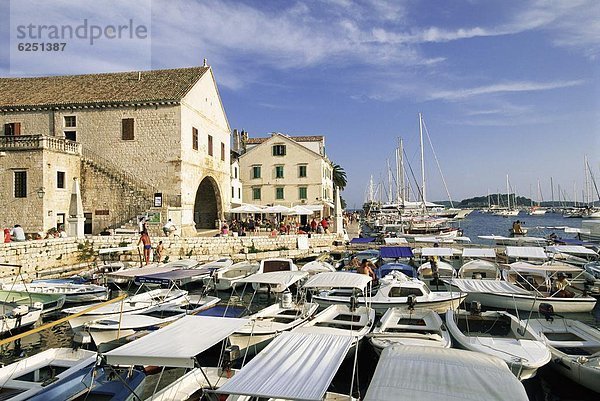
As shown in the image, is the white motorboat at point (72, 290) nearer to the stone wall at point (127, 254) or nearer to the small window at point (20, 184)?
the stone wall at point (127, 254)

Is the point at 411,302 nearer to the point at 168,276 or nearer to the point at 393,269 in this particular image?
the point at 393,269

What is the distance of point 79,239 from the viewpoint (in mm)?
24500

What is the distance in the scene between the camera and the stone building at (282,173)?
4522 centimetres

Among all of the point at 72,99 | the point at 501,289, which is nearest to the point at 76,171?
the point at 72,99

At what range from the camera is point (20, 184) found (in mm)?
26766

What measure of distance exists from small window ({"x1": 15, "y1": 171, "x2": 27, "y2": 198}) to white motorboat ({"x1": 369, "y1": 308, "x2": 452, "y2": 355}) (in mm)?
24722

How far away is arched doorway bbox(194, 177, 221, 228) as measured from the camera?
3812cm

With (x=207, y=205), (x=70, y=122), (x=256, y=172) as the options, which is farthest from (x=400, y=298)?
(x=256, y=172)

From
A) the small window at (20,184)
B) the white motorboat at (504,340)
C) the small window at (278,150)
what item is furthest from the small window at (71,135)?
the white motorboat at (504,340)

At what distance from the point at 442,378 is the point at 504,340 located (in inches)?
221

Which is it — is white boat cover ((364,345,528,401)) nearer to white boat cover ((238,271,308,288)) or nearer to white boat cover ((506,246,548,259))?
white boat cover ((238,271,308,288))

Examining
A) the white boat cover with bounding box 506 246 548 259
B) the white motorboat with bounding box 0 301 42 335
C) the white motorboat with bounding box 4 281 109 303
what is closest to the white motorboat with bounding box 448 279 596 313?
the white boat cover with bounding box 506 246 548 259

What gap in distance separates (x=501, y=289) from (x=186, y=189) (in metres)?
23.0

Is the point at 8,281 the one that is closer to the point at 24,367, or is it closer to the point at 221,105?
the point at 24,367
